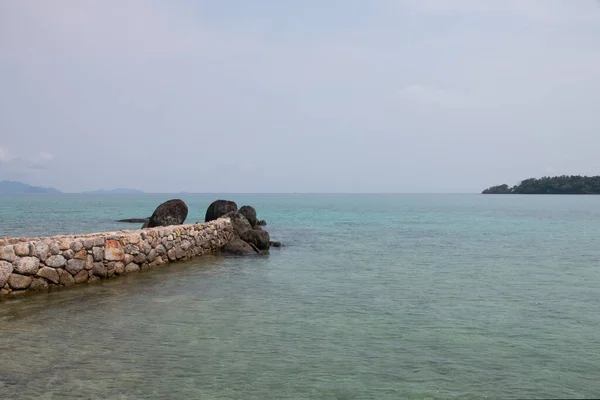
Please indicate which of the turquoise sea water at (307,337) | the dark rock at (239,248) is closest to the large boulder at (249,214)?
the dark rock at (239,248)

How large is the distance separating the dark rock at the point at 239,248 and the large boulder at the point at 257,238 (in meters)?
1.39

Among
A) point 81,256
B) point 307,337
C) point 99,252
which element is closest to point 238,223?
point 99,252

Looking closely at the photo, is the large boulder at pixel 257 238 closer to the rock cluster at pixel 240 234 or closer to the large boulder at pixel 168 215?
the rock cluster at pixel 240 234

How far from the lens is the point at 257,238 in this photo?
2420 centimetres

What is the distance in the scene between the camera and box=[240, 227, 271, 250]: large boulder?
23891 millimetres

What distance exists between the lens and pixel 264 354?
24.8ft

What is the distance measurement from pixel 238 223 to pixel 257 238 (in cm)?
199

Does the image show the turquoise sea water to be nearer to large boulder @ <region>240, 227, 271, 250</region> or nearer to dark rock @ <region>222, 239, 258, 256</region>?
dark rock @ <region>222, 239, 258, 256</region>

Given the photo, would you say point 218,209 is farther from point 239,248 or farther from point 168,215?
point 239,248

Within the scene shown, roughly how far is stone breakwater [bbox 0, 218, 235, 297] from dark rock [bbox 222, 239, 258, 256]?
2565 millimetres

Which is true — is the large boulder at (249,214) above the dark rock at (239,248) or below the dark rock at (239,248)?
above

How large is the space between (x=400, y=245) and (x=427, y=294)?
14322mm

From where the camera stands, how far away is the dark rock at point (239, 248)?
21.8m

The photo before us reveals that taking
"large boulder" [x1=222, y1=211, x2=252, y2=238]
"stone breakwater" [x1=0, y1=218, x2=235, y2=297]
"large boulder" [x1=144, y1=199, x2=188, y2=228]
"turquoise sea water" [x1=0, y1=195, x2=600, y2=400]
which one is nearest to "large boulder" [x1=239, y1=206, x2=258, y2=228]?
"large boulder" [x1=222, y1=211, x2=252, y2=238]
